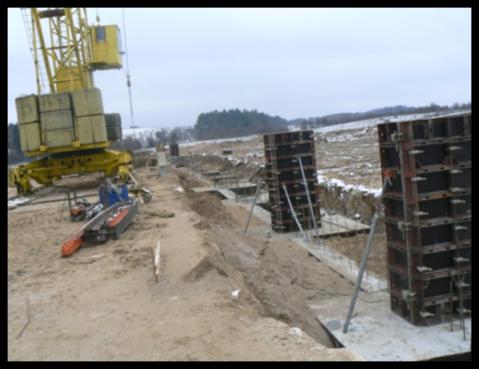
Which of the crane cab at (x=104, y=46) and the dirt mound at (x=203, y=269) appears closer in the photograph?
the dirt mound at (x=203, y=269)

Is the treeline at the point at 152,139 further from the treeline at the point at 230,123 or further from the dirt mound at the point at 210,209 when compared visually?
the dirt mound at the point at 210,209

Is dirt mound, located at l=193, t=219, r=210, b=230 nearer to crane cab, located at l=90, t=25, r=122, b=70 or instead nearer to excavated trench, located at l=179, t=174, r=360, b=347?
excavated trench, located at l=179, t=174, r=360, b=347

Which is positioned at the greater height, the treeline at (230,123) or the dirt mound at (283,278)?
the treeline at (230,123)

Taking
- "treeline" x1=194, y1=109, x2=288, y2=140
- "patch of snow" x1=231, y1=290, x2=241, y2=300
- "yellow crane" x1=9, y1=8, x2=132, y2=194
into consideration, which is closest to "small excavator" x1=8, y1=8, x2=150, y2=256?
"yellow crane" x1=9, y1=8, x2=132, y2=194

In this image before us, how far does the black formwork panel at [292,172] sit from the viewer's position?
42.6 ft

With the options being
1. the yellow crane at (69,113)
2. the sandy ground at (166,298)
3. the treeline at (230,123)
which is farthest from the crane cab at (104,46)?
the treeline at (230,123)

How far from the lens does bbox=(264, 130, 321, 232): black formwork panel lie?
1298 centimetres

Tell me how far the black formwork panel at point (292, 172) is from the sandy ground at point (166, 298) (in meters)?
1.91

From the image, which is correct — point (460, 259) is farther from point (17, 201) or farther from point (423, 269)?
point (17, 201)

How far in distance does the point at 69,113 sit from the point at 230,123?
94.8 m

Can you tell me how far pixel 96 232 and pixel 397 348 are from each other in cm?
605

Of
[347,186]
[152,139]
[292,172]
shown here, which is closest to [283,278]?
[292,172]

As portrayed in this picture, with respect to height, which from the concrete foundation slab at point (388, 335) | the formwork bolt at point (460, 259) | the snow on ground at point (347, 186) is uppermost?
the snow on ground at point (347, 186)

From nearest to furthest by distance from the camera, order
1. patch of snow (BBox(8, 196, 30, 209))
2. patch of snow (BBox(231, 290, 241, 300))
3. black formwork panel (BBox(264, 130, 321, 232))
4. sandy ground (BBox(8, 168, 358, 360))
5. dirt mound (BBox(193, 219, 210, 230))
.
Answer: sandy ground (BBox(8, 168, 358, 360)), patch of snow (BBox(231, 290, 241, 300)), dirt mound (BBox(193, 219, 210, 230)), black formwork panel (BBox(264, 130, 321, 232)), patch of snow (BBox(8, 196, 30, 209))
